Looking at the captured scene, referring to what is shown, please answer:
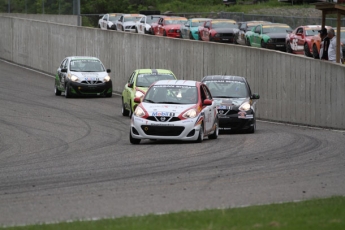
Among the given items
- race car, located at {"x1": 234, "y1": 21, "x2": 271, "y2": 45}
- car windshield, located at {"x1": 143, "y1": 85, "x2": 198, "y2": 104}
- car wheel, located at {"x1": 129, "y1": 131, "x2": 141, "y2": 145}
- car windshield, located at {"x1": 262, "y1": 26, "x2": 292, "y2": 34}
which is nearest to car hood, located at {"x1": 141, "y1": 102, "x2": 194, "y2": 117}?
car windshield, located at {"x1": 143, "y1": 85, "x2": 198, "y2": 104}

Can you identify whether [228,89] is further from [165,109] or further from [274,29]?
[274,29]

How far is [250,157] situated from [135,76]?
38.9 ft

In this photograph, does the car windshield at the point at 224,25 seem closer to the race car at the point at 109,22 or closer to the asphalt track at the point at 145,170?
the race car at the point at 109,22

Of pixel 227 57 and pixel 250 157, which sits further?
pixel 227 57

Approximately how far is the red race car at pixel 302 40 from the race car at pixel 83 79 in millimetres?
8108

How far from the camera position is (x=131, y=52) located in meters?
37.2

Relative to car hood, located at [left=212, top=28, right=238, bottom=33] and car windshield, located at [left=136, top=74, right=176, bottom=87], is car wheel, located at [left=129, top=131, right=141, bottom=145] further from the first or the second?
car hood, located at [left=212, top=28, right=238, bottom=33]

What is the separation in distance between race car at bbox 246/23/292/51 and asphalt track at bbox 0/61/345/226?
14.6 m

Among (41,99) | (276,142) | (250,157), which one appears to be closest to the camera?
(250,157)

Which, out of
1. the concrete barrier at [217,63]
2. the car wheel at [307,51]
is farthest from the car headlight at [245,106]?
the car wheel at [307,51]

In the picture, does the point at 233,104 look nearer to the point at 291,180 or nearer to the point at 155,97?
the point at 155,97

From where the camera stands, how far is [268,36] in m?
38.8

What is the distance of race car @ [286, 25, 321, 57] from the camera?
34.9 metres

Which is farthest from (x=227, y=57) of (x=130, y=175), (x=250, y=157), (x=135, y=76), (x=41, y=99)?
(x=130, y=175)
